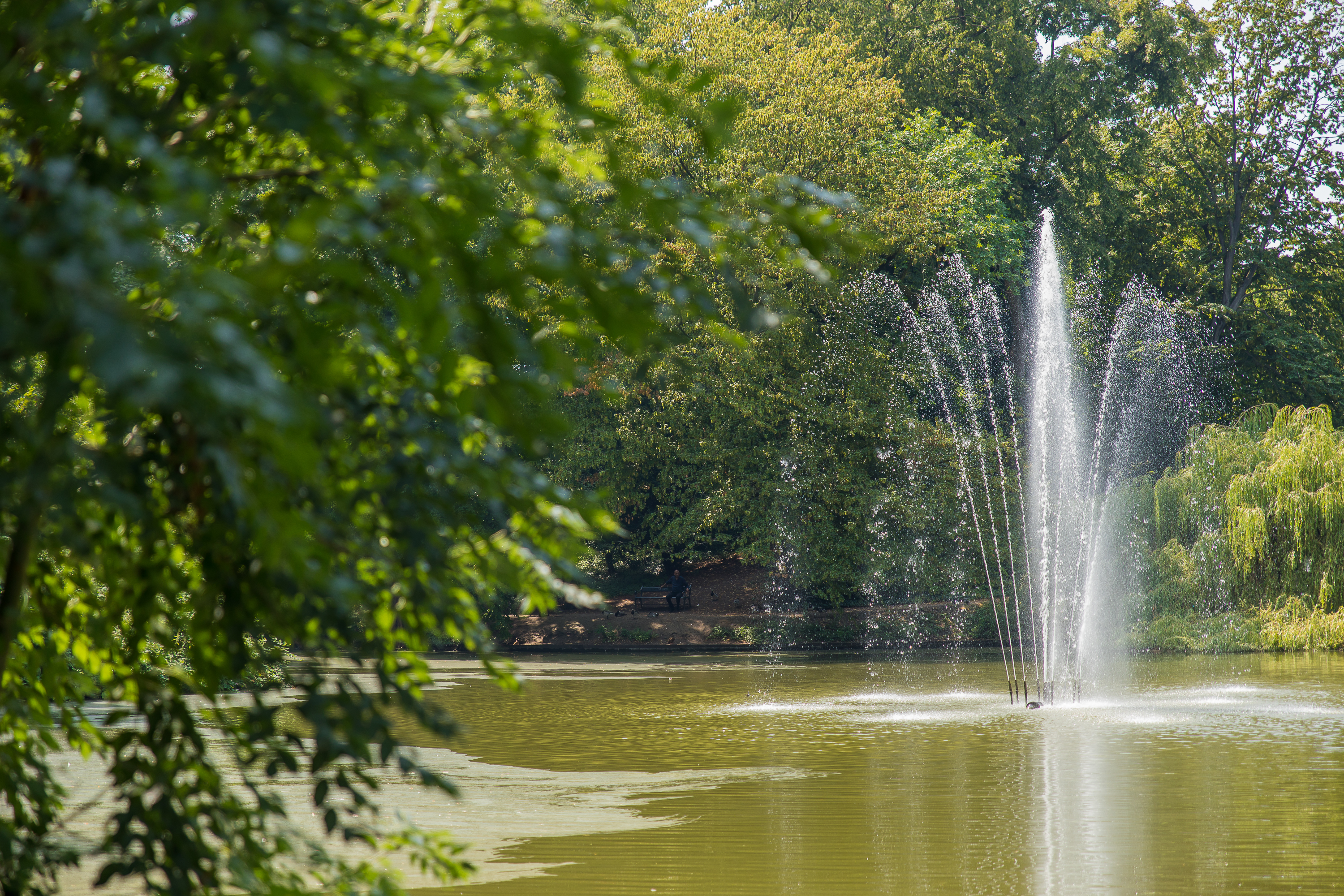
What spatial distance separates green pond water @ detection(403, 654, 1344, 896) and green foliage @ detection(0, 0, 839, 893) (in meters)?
0.61

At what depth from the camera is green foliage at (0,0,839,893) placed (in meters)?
2.06

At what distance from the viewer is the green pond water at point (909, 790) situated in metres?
7.98

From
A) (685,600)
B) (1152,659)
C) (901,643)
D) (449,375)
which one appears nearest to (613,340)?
(449,375)

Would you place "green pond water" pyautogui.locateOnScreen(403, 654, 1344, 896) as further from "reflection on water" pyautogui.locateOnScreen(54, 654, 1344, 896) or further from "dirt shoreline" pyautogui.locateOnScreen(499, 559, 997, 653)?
"dirt shoreline" pyautogui.locateOnScreen(499, 559, 997, 653)

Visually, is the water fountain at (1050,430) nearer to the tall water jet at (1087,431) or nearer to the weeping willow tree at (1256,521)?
the tall water jet at (1087,431)

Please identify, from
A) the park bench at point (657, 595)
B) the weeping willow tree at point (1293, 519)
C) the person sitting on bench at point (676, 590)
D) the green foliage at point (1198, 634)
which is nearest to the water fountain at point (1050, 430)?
the green foliage at point (1198, 634)

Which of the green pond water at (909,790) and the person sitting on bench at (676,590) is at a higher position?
the person sitting on bench at (676,590)

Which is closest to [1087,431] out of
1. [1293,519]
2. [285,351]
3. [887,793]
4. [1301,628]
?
[1293,519]

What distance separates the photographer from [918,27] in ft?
125

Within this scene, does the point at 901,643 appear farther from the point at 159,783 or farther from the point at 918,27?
the point at 159,783

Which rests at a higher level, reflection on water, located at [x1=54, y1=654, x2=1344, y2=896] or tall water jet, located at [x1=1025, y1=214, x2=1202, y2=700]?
tall water jet, located at [x1=1025, y1=214, x2=1202, y2=700]

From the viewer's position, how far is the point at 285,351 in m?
2.87

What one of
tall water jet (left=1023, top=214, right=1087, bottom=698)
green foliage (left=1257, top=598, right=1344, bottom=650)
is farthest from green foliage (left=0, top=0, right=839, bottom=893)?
green foliage (left=1257, top=598, right=1344, bottom=650)

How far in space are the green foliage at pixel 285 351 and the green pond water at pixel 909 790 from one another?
2.02 feet
